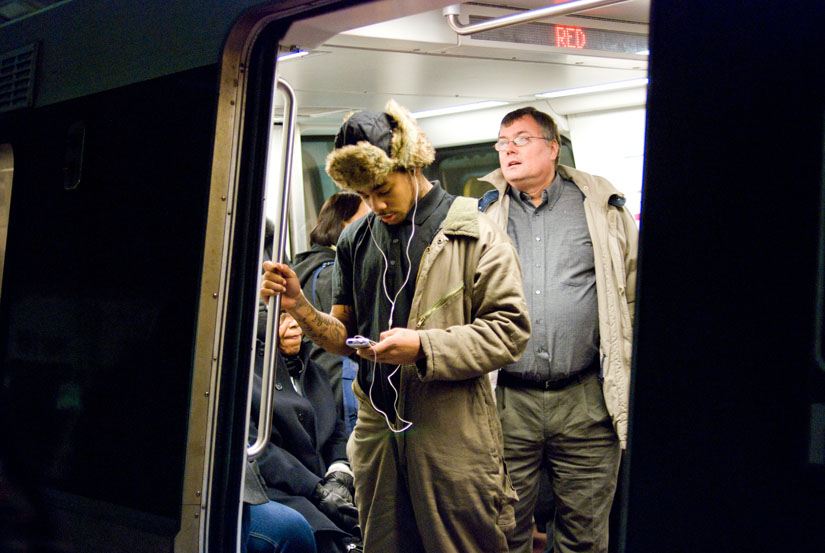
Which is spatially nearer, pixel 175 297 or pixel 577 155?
pixel 175 297

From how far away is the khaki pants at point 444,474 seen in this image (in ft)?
9.29

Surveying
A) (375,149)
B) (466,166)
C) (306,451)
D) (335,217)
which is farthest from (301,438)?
(466,166)

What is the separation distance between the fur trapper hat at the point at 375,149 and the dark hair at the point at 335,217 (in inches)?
72.4

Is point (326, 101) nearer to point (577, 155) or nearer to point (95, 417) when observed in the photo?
point (577, 155)

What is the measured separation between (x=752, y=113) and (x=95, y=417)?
2.21 m

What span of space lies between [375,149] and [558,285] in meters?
1.06

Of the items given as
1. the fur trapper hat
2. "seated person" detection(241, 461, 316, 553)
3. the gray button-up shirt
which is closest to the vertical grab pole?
the fur trapper hat

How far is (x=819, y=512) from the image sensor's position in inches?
58.8

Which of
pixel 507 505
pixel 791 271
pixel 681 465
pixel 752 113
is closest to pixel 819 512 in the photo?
pixel 681 465

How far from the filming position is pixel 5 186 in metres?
3.38

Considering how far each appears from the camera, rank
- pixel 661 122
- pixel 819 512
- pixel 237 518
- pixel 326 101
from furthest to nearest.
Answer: pixel 326 101 → pixel 237 518 → pixel 661 122 → pixel 819 512

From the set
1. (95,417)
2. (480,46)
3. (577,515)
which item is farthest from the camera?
(480,46)

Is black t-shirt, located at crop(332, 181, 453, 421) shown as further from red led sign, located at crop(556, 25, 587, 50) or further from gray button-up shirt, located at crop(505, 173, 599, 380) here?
red led sign, located at crop(556, 25, 587, 50)


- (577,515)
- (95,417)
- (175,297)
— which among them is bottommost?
(577,515)
